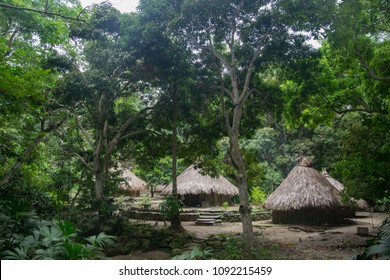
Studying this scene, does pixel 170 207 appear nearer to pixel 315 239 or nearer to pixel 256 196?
pixel 315 239

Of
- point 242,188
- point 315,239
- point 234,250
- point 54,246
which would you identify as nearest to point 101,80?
point 242,188

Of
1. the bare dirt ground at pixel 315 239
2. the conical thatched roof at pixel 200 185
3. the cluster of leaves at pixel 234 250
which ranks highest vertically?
the conical thatched roof at pixel 200 185

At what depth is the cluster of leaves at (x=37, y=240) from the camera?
3346 mm

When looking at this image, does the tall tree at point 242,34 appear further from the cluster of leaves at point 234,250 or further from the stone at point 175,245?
the stone at point 175,245

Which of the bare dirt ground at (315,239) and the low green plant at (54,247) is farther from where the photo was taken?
the bare dirt ground at (315,239)

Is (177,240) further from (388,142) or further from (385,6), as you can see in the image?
(385,6)

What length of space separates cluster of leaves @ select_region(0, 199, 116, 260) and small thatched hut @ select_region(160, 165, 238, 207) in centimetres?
981

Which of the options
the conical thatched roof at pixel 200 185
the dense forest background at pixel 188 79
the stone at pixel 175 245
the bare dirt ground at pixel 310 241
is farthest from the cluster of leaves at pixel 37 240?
the conical thatched roof at pixel 200 185

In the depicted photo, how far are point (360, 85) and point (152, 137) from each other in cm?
603

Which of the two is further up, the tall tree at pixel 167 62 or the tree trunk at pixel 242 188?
the tall tree at pixel 167 62

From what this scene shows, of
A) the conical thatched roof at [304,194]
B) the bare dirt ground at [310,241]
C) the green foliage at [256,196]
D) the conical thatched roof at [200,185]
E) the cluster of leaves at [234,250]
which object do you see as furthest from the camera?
the green foliage at [256,196]

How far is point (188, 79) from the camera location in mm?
8219

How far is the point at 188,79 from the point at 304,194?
6.51 m

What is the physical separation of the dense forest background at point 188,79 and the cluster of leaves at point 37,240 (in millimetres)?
1486
